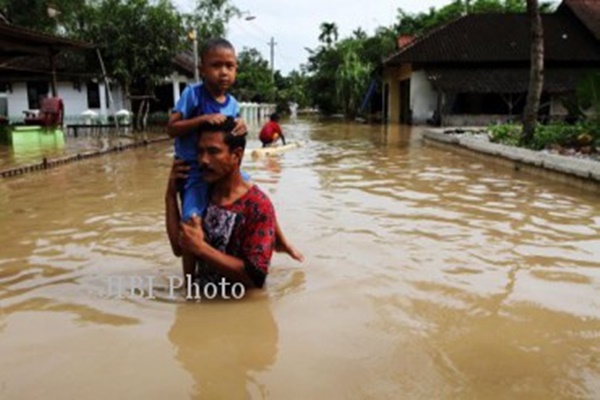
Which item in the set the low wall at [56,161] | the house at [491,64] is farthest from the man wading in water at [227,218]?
the house at [491,64]

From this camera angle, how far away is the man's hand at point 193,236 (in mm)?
3840

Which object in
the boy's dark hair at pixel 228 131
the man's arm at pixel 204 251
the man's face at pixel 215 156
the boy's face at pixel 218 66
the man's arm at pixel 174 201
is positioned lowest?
the man's arm at pixel 204 251

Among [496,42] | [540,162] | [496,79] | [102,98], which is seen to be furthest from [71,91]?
[540,162]

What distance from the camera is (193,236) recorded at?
385 cm

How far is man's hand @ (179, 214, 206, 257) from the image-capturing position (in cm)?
384

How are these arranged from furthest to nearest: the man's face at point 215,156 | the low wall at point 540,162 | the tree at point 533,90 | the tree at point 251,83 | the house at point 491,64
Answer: the tree at point 251,83
the house at point 491,64
the tree at point 533,90
the low wall at point 540,162
the man's face at point 215,156

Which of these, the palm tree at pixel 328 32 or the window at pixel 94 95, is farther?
the palm tree at pixel 328 32

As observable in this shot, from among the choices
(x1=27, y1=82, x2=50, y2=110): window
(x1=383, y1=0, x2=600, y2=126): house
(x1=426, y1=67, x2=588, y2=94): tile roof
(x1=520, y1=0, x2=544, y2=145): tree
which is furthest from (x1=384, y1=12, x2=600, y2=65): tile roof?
(x1=27, y1=82, x2=50, y2=110): window

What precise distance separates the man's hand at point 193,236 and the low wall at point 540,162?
298 inches

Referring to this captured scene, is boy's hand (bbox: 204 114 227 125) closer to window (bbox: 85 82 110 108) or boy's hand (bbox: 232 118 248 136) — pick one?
boy's hand (bbox: 232 118 248 136)

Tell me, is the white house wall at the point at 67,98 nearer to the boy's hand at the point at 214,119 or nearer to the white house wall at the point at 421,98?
the white house wall at the point at 421,98

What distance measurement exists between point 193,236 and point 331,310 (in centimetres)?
114

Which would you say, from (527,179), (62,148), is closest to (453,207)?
(527,179)

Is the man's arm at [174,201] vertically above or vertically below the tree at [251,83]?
below
